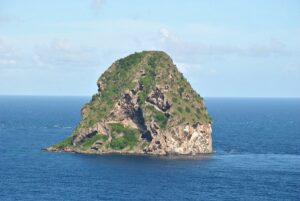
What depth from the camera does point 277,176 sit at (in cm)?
18200

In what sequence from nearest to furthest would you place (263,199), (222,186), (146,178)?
(263,199) → (222,186) → (146,178)

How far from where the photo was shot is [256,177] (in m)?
180

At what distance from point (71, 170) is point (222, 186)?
153 feet

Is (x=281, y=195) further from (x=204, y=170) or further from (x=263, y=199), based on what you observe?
(x=204, y=170)

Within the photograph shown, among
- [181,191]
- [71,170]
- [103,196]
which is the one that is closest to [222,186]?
[181,191]

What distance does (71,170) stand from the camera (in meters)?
188

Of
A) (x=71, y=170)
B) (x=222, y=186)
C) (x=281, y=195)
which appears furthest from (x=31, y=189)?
(x=281, y=195)

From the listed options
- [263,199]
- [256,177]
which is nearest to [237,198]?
[263,199]

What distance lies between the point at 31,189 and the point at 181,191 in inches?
1477

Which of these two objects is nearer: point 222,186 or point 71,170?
point 222,186

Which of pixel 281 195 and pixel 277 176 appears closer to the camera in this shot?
pixel 281 195

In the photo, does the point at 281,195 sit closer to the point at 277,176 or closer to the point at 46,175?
the point at 277,176

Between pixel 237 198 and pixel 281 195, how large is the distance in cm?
1187

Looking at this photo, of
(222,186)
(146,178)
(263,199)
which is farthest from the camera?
(146,178)
